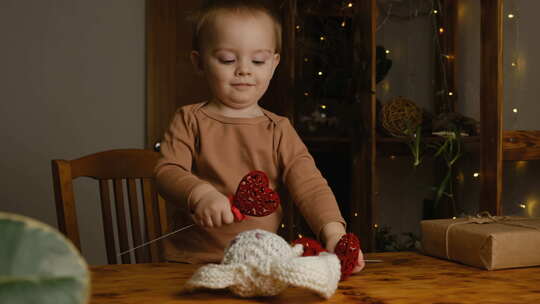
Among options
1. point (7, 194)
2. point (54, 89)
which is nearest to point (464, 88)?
point (54, 89)

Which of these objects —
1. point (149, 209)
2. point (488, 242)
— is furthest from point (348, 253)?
point (149, 209)

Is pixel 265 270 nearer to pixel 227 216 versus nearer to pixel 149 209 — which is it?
pixel 227 216

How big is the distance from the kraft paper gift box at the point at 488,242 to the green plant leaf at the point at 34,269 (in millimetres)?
844

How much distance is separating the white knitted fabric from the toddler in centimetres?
24

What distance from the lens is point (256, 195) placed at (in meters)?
0.69

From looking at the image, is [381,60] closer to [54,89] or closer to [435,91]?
[435,91]

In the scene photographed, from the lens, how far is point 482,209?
1.72m

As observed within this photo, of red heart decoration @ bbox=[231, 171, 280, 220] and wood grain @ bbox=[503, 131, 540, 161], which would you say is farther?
wood grain @ bbox=[503, 131, 540, 161]

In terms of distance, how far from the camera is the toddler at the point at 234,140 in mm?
918

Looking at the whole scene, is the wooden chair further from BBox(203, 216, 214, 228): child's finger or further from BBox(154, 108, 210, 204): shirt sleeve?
BBox(203, 216, 214, 228): child's finger

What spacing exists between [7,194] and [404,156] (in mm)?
2118

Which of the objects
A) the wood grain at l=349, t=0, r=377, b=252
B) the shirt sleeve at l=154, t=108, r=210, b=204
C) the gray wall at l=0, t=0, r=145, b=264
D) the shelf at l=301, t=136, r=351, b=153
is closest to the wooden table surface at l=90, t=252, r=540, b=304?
the shirt sleeve at l=154, t=108, r=210, b=204

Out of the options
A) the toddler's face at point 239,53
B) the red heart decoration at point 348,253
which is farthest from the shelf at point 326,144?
the red heart decoration at point 348,253

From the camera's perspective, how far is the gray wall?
9.81 ft
